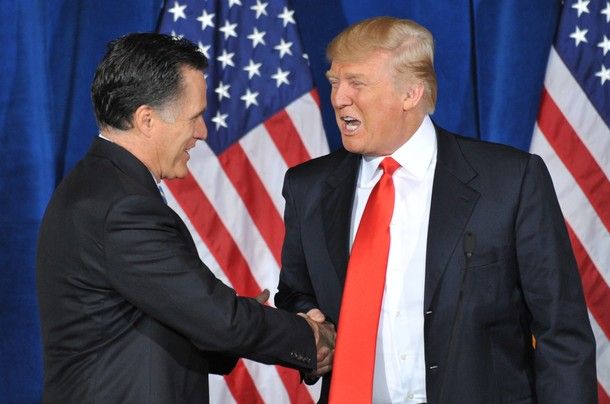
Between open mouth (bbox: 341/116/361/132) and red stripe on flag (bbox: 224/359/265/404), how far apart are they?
1333mm

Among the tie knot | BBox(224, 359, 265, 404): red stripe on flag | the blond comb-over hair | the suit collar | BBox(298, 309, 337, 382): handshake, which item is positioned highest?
the blond comb-over hair

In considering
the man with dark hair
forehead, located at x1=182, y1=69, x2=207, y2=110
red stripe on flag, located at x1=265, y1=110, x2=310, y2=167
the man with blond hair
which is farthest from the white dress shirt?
A: red stripe on flag, located at x1=265, y1=110, x2=310, y2=167

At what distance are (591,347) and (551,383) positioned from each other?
0.12 m

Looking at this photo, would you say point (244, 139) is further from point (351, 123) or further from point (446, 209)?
→ point (446, 209)

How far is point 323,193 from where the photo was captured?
2.26m

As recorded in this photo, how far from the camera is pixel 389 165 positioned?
7.02 ft

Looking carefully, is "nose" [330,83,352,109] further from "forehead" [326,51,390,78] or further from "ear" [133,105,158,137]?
"ear" [133,105,158,137]

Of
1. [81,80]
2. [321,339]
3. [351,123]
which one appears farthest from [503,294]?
[81,80]

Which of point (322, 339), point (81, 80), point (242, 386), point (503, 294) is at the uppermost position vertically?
point (81, 80)

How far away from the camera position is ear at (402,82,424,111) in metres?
2.20

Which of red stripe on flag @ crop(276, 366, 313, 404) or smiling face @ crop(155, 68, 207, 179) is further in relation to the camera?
red stripe on flag @ crop(276, 366, 313, 404)

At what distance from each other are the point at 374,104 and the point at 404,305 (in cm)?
44

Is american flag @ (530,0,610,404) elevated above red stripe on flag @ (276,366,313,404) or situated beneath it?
elevated above

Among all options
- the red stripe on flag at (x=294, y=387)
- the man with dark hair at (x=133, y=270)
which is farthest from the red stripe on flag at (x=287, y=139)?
the man with dark hair at (x=133, y=270)
